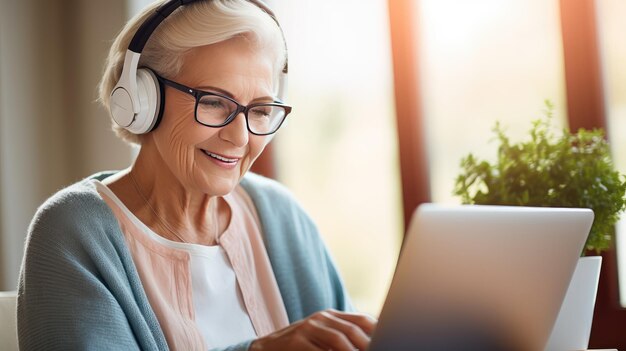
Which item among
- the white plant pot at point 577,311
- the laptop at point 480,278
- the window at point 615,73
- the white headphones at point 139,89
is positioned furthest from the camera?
the window at point 615,73

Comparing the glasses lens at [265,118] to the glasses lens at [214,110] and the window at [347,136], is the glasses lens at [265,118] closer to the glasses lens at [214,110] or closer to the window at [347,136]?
the glasses lens at [214,110]

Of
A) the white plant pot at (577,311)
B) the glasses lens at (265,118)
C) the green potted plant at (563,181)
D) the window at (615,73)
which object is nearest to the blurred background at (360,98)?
the window at (615,73)

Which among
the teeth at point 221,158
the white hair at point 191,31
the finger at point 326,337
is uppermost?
the white hair at point 191,31

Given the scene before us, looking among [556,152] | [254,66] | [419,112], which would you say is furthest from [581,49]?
[254,66]

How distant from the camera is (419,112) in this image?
2629mm

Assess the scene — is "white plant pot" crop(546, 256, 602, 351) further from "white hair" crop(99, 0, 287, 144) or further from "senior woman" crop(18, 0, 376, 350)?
"white hair" crop(99, 0, 287, 144)

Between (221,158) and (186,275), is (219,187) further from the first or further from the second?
(186,275)

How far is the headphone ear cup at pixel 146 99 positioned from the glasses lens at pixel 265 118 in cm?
19

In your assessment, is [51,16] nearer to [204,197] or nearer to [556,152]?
[204,197]

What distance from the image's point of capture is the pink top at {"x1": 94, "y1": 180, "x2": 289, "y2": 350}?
1429mm

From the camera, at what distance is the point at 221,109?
149 centimetres

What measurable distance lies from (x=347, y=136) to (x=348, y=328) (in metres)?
1.89

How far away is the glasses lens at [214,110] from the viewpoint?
57.8 inches

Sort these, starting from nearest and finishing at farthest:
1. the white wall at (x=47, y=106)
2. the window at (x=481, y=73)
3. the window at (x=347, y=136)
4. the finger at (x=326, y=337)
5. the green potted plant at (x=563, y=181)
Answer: the finger at (x=326, y=337), the green potted plant at (x=563, y=181), the window at (x=481, y=73), the window at (x=347, y=136), the white wall at (x=47, y=106)
